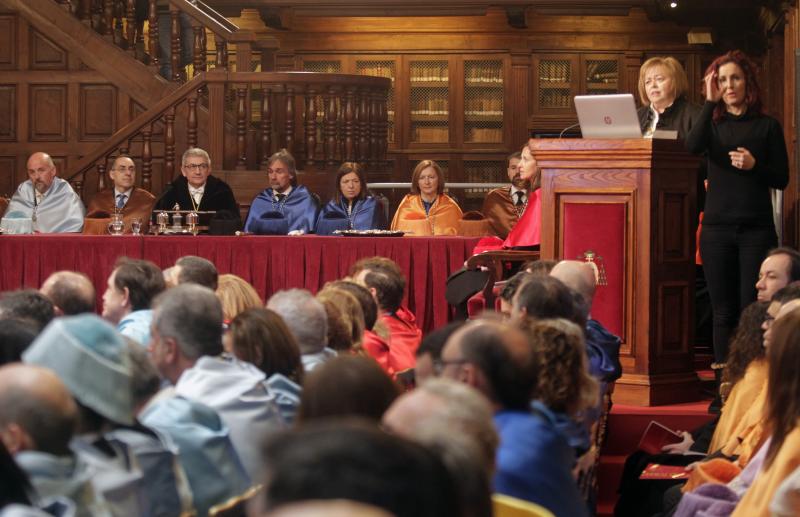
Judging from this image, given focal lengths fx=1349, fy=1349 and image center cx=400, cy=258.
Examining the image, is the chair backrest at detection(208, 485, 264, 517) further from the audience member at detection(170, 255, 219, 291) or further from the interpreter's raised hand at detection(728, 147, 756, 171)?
the interpreter's raised hand at detection(728, 147, 756, 171)

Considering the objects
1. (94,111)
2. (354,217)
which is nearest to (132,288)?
(354,217)

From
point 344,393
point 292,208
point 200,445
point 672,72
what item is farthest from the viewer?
point 292,208

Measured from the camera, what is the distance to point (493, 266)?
6.86 meters

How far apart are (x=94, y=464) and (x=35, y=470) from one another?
32cm

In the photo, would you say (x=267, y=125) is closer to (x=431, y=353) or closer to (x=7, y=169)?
(x=7, y=169)

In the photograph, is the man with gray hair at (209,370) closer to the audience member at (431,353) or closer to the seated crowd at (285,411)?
the seated crowd at (285,411)

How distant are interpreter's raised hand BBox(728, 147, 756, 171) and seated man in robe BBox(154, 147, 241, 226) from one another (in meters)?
4.37

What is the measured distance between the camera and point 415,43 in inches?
514

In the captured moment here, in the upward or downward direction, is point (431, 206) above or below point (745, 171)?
below

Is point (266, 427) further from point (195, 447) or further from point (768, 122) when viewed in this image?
point (768, 122)

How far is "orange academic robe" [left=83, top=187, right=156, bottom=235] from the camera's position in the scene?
9203 millimetres

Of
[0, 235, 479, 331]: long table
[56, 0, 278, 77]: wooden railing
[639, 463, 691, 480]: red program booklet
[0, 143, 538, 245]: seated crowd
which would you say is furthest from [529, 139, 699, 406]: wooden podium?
[56, 0, 278, 77]: wooden railing


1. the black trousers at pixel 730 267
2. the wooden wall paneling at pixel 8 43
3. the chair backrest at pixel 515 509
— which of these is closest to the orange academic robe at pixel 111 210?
the wooden wall paneling at pixel 8 43

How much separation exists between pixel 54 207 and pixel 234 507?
7040 millimetres
